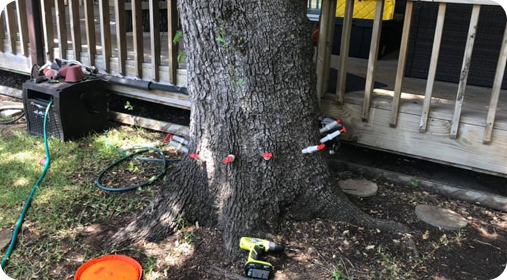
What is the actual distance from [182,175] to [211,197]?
23 cm

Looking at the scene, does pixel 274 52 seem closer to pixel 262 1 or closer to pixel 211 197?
pixel 262 1

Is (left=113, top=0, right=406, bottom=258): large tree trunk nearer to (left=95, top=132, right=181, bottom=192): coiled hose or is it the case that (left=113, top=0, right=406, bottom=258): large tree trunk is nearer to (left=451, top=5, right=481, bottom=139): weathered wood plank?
(left=95, top=132, right=181, bottom=192): coiled hose

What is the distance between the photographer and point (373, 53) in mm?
3078

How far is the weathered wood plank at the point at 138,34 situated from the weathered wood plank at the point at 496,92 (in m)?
2.83

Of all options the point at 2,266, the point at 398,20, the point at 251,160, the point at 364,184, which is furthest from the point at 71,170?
the point at 398,20

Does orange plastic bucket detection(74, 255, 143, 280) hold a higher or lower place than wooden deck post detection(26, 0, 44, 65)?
lower

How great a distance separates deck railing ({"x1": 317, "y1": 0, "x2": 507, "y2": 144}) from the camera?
9.09ft

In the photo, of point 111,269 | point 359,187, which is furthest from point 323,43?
point 111,269

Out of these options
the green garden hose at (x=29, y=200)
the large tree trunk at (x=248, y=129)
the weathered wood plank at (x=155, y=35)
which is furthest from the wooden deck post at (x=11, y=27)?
the large tree trunk at (x=248, y=129)

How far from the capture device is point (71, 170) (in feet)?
11.4

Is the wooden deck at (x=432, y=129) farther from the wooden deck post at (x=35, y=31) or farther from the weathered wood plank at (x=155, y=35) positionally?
the wooden deck post at (x=35, y=31)

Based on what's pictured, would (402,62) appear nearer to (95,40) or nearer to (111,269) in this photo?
(111,269)

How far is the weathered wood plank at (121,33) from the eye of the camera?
4.06m

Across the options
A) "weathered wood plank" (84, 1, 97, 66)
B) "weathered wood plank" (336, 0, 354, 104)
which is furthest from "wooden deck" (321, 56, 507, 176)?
"weathered wood plank" (84, 1, 97, 66)
